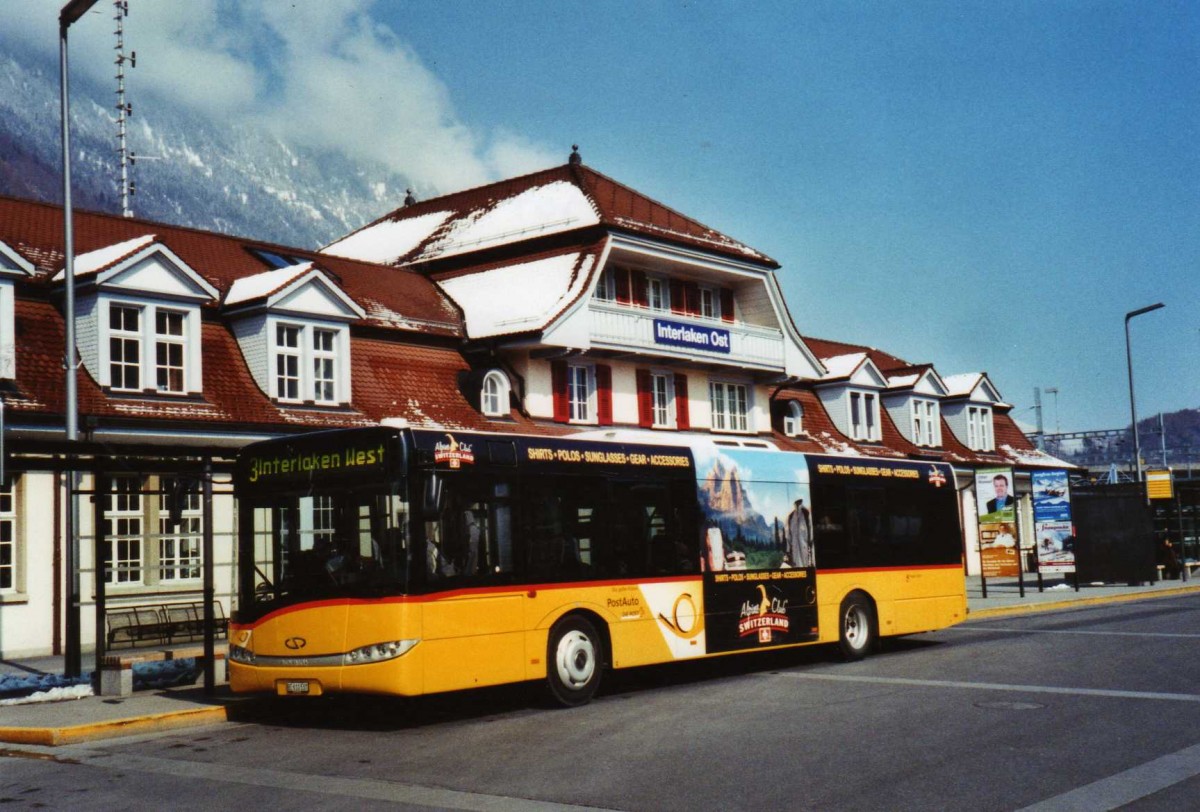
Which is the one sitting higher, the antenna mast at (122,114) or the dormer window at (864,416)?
the antenna mast at (122,114)

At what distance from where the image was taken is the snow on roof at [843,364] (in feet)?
143

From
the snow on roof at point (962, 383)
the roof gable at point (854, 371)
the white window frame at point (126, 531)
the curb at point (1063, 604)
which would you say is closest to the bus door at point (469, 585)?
the white window frame at point (126, 531)

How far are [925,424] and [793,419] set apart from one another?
31.6ft

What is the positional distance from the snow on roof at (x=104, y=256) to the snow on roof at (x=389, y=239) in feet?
44.7

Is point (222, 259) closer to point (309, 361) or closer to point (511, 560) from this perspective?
point (309, 361)

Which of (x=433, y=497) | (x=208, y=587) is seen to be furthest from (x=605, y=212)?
(x=433, y=497)

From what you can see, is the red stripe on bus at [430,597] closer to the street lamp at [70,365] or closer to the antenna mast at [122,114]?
the street lamp at [70,365]

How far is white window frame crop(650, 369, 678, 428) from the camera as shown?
35.3 meters

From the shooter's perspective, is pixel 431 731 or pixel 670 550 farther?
pixel 670 550

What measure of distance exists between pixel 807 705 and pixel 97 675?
8.31 metres

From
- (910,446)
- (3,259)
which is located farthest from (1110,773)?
(910,446)

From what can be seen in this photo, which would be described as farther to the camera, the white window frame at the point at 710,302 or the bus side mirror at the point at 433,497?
the white window frame at the point at 710,302

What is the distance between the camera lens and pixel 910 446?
152 ft

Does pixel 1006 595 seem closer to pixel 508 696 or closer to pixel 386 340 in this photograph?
pixel 386 340
